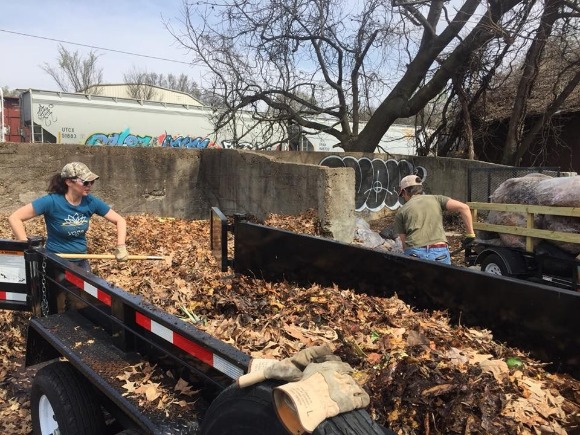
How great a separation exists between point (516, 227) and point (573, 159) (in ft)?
37.8

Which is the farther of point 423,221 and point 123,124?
point 123,124

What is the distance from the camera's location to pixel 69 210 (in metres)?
4.66

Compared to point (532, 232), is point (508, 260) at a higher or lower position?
lower

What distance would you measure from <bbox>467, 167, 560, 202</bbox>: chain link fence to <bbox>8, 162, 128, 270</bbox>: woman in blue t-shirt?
20.6 feet

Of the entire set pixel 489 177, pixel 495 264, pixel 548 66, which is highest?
pixel 548 66

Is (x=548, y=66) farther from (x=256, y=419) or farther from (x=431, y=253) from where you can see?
(x=256, y=419)

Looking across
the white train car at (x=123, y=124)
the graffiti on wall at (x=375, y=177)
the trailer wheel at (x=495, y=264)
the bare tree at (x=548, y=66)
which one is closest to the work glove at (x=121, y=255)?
the trailer wheel at (x=495, y=264)

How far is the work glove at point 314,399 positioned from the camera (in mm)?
1440

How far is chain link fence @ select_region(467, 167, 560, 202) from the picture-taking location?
8781 mm

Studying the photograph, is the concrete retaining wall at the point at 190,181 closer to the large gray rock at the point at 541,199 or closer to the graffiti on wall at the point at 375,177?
the large gray rock at the point at 541,199

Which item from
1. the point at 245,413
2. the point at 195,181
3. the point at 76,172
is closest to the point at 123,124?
the point at 195,181

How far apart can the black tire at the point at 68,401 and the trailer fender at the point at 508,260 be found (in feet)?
19.7

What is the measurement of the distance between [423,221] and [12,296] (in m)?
3.79

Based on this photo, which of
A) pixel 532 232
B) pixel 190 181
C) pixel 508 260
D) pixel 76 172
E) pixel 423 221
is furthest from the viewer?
pixel 190 181
